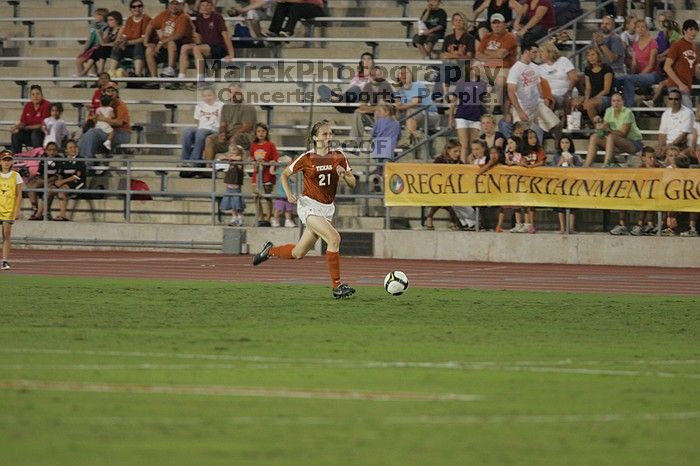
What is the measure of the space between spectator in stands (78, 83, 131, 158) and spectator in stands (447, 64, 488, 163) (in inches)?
278

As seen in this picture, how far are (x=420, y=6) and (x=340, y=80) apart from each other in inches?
143

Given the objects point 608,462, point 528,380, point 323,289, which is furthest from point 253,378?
point 323,289

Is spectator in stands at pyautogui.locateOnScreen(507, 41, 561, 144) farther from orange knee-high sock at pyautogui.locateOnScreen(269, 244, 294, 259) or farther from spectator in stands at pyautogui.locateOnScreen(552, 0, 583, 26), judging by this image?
orange knee-high sock at pyautogui.locateOnScreen(269, 244, 294, 259)

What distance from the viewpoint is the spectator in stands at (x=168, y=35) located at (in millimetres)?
30984

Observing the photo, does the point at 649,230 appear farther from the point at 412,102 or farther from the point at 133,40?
the point at 133,40

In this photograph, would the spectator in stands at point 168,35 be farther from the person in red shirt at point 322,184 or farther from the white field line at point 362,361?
the white field line at point 362,361

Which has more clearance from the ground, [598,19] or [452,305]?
[598,19]

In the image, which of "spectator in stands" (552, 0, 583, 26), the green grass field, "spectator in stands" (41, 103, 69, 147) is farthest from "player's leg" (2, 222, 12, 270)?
"spectator in stands" (552, 0, 583, 26)

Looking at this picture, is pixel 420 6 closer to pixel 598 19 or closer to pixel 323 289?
pixel 598 19

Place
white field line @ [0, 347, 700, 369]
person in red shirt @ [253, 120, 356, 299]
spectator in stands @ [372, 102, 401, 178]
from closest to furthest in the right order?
white field line @ [0, 347, 700, 369]
person in red shirt @ [253, 120, 356, 299]
spectator in stands @ [372, 102, 401, 178]

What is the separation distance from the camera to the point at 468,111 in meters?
26.8

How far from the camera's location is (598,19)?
100 ft

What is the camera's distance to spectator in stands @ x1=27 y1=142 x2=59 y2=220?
1108 inches

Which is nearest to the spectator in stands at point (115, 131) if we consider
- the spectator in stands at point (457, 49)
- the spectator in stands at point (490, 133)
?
the spectator in stands at point (457, 49)
